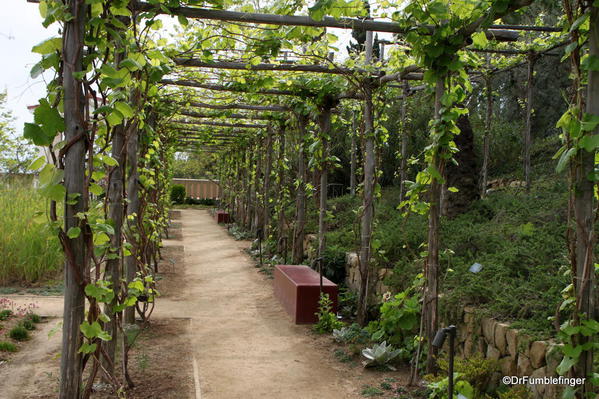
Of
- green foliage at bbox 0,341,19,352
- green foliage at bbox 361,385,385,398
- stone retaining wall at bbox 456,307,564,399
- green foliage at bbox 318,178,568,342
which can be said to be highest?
green foliage at bbox 318,178,568,342

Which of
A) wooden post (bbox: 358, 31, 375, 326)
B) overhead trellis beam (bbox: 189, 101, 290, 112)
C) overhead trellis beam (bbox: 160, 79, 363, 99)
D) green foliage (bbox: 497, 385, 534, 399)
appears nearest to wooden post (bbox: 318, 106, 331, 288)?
overhead trellis beam (bbox: 160, 79, 363, 99)

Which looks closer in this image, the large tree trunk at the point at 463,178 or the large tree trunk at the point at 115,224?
the large tree trunk at the point at 115,224

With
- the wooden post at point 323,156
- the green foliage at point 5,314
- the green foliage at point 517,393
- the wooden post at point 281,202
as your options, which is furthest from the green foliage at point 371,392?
the wooden post at point 281,202

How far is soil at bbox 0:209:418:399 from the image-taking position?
442 centimetres

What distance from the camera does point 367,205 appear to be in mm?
6449

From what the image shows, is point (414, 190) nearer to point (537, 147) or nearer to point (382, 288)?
point (382, 288)

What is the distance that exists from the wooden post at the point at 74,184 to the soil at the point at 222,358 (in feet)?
6.14

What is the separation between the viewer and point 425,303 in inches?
175

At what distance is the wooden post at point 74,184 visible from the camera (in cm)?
228

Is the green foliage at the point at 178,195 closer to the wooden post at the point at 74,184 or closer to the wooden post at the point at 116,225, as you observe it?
the wooden post at the point at 116,225

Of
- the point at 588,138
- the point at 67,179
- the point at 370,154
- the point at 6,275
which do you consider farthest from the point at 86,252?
the point at 6,275

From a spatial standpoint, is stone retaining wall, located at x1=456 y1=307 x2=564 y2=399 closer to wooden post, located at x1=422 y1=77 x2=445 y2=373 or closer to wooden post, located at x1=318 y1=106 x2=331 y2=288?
wooden post, located at x1=422 y1=77 x2=445 y2=373

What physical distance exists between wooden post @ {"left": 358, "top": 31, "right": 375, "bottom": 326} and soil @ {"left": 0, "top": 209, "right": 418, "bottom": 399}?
64 centimetres

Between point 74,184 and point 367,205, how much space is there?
4.53 m
